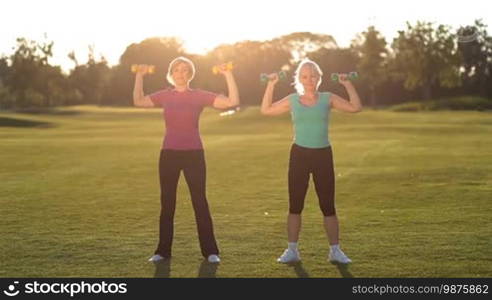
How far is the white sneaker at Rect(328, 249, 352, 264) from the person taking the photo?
8.40m

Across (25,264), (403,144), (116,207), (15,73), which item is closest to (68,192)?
(116,207)

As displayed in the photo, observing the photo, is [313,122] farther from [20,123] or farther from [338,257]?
[20,123]

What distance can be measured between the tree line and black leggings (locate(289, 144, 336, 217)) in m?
68.7

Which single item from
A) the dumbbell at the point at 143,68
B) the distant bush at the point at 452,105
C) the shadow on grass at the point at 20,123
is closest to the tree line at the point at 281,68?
the distant bush at the point at 452,105

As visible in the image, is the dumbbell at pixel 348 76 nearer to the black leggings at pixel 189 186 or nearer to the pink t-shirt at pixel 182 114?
the pink t-shirt at pixel 182 114

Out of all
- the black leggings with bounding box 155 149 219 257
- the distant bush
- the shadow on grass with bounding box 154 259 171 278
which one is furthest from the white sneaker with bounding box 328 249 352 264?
the distant bush

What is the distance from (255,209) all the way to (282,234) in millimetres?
2758

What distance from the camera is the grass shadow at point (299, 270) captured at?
7.89 meters

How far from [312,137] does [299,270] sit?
144cm

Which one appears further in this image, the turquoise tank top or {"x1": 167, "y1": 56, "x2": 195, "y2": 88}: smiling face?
{"x1": 167, "y1": 56, "x2": 195, "y2": 88}: smiling face

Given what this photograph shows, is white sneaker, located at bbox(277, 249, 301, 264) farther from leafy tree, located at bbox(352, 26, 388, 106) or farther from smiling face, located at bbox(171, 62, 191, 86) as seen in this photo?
leafy tree, located at bbox(352, 26, 388, 106)

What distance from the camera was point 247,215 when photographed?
40.8ft

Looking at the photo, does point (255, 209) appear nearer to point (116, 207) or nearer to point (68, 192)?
point (116, 207)

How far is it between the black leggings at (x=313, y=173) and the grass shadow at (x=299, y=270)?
26.6 inches
